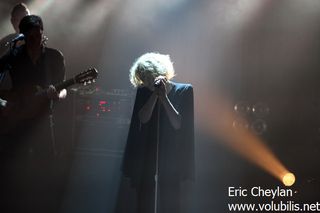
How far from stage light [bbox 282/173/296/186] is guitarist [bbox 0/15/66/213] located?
6.81ft

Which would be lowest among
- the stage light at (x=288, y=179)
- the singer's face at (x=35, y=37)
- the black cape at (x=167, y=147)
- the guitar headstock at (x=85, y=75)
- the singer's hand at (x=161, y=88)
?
the black cape at (x=167, y=147)

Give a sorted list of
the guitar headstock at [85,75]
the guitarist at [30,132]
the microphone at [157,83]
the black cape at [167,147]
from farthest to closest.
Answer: the guitar headstock at [85,75] < the guitarist at [30,132] < the black cape at [167,147] < the microphone at [157,83]

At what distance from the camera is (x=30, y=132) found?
10.6 ft

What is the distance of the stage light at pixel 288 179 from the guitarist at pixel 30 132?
208 cm

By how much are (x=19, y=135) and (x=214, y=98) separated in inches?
101

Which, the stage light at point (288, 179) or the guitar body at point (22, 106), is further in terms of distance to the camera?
the stage light at point (288, 179)

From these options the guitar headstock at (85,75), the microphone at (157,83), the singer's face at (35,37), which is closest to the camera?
the microphone at (157,83)

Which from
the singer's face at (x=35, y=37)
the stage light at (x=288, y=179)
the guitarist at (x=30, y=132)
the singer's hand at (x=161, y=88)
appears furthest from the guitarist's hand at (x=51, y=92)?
the stage light at (x=288, y=179)

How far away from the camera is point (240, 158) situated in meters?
4.70

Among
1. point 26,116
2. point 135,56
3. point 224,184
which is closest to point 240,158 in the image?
point 224,184

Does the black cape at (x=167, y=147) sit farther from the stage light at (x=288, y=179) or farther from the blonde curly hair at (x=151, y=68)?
the stage light at (x=288, y=179)

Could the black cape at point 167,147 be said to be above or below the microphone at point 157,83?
below

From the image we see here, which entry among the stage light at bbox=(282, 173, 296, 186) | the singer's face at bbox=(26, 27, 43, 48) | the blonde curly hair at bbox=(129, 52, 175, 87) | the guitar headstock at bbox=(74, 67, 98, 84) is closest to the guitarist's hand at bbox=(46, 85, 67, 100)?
the guitar headstock at bbox=(74, 67, 98, 84)

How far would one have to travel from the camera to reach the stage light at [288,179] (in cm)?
426
